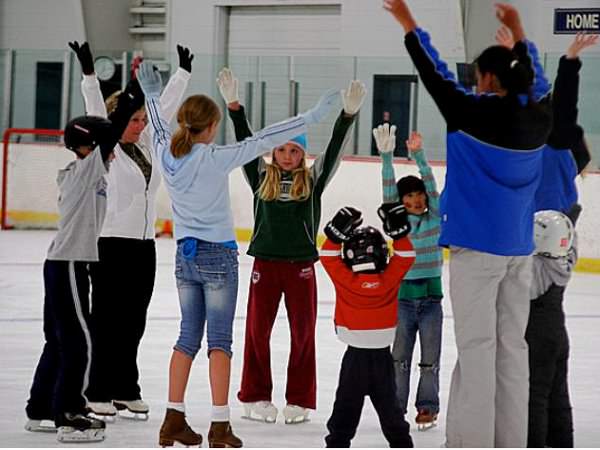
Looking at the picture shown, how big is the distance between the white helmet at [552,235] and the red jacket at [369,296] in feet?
1.71

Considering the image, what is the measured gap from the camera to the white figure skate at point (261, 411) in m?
6.00

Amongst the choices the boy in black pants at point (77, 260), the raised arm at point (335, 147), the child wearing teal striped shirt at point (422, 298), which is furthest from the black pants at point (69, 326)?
the child wearing teal striped shirt at point (422, 298)

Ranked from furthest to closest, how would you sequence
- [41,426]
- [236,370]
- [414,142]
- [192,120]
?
[236,370]
[414,142]
[41,426]
[192,120]

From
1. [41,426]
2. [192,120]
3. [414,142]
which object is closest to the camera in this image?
[192,120]

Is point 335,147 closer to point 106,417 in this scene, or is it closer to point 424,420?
point 424,420

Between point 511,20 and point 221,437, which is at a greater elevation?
point 511,20

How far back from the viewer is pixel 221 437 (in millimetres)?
5242

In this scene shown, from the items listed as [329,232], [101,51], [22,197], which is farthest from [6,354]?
[101,51]

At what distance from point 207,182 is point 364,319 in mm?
847

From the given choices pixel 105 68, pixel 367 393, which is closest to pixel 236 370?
pixel 367 393

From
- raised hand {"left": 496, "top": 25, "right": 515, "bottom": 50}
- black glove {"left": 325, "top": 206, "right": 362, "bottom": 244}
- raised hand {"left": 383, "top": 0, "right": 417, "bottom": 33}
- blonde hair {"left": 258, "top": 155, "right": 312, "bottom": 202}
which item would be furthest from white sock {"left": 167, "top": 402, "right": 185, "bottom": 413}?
raised hand {"left": 496, "top": 25, "right": 515, "bottom": 50}

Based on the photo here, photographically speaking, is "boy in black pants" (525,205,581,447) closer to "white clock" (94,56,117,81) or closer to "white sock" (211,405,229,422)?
"white sock" (211,405,229,422)

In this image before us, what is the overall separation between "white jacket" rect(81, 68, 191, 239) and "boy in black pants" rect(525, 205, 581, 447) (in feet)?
5.72

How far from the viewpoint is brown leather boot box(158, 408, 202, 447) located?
5215mm
